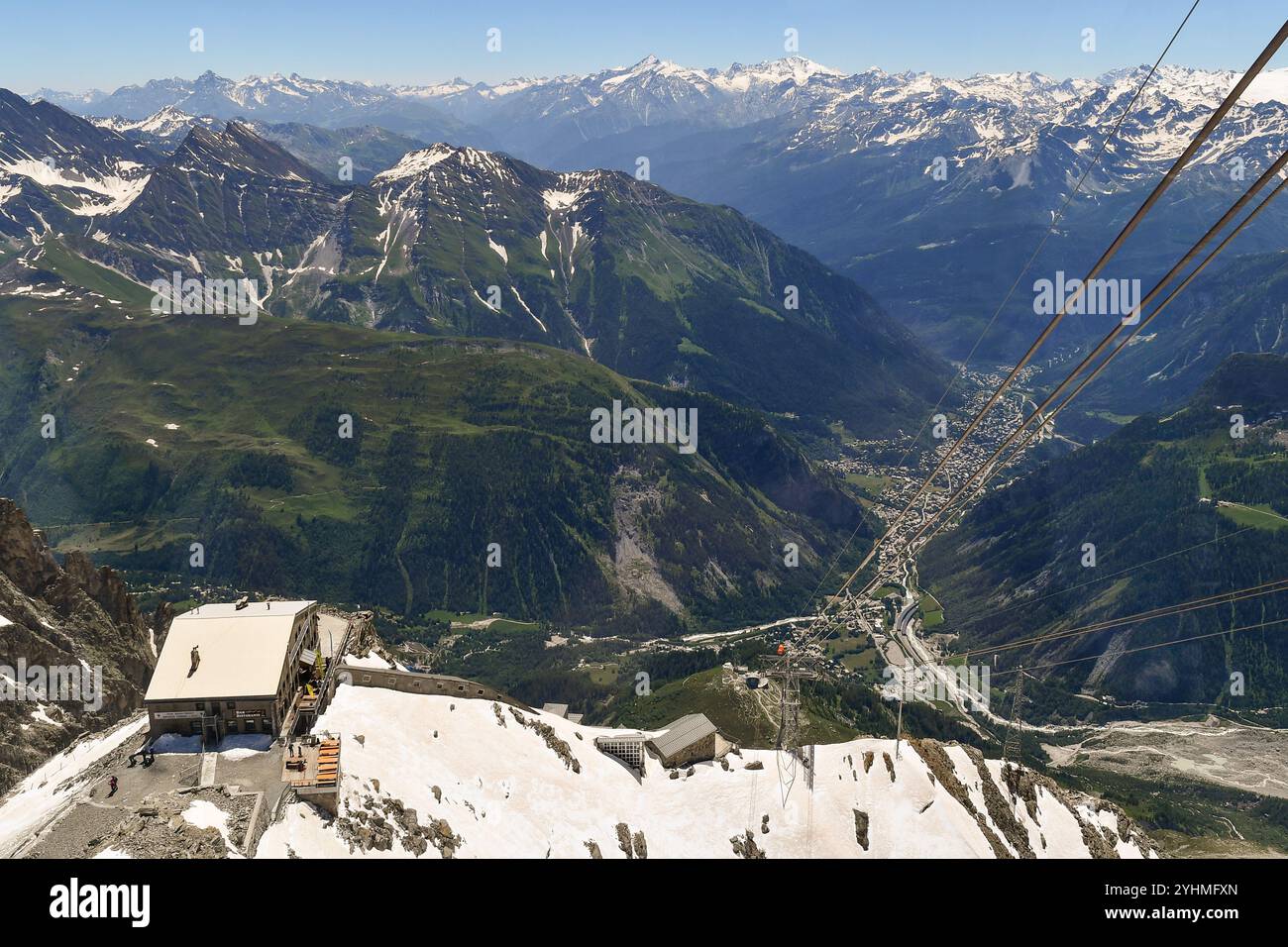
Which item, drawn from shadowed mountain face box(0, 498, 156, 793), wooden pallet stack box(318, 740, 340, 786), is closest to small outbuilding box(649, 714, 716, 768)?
wooden pallet stack box(318, 740, 340, 786)

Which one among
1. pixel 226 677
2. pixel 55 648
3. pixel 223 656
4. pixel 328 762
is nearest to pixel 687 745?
pixel 328 762

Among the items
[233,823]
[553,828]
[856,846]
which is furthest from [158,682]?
[856,846]

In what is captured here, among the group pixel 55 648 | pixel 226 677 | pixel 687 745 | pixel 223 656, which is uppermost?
pixel 223 656

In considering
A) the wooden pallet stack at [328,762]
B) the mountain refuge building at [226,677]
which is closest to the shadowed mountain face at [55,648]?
the mountain refuge building at [226,677]

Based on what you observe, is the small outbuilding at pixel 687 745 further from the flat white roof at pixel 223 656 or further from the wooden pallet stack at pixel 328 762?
the flat white roof at pixel 223 656

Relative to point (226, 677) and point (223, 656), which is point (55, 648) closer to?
point (223, 656)

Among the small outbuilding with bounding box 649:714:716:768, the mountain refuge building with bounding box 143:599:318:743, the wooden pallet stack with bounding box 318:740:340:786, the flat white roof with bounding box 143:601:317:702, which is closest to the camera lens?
the wooden pallet stack with bounding box 318:740:340:786

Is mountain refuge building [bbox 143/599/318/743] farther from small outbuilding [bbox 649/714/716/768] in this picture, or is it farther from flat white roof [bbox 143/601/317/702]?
small outbuilding [bbox 649/714/716/768]

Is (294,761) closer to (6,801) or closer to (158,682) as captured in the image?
(158,682)
